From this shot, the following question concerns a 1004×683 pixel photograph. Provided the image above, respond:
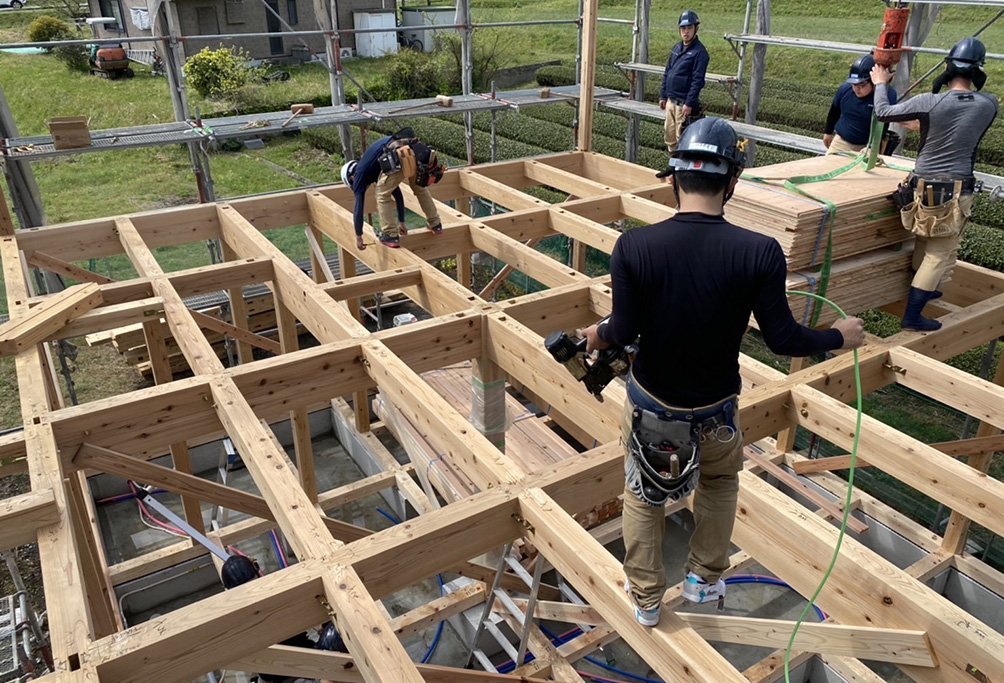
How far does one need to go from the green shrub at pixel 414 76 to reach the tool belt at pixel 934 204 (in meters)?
22.9

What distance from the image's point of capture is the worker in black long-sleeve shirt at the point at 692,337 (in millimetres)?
2607

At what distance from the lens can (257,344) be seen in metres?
7.05

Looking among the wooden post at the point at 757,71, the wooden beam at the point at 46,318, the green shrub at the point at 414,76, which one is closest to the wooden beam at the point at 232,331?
the wooden beam at the point at 46,318

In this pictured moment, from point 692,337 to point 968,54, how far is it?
136 inches

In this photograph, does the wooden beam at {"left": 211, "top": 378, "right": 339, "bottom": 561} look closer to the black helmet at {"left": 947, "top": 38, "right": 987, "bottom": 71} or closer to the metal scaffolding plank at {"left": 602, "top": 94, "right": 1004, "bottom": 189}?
the black helmet at {"left": 947, "top": 38, "right": 987, "bottom": 71}

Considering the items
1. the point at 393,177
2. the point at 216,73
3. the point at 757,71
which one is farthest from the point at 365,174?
the point at 216,73

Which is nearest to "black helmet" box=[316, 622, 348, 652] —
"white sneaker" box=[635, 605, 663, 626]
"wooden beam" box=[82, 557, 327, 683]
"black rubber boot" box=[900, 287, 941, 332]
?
"wooden beam" box=[82, 557, 327, 683]

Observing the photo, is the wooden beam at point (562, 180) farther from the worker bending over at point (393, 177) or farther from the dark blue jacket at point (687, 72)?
the worker bending over at point (393, 177)

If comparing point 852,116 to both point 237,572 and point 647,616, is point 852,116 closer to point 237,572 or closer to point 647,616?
point 647,616

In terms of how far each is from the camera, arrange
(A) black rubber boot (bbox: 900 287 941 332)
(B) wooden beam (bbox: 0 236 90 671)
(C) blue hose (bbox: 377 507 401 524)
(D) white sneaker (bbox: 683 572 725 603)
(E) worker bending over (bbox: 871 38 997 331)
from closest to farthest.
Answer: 1. (B) wooden beam (bbox: 0 236 90 671)
2. (D) white sneaker (bbox: 683 572 725 603)
3. (E) worker bending over (bbox: 871 38 997 331)
4. (A) black rubber boot (bbox: 900 287 941 332)
5. (C) blue hose (bbox: 377 507 401 524)

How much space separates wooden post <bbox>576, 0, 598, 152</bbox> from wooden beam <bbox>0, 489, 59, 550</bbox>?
24.5ft

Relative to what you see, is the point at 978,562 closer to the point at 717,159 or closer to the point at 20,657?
the point at 717,159

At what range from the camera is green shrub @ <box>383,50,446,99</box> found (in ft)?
86.4

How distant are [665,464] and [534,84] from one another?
32.4 meters
